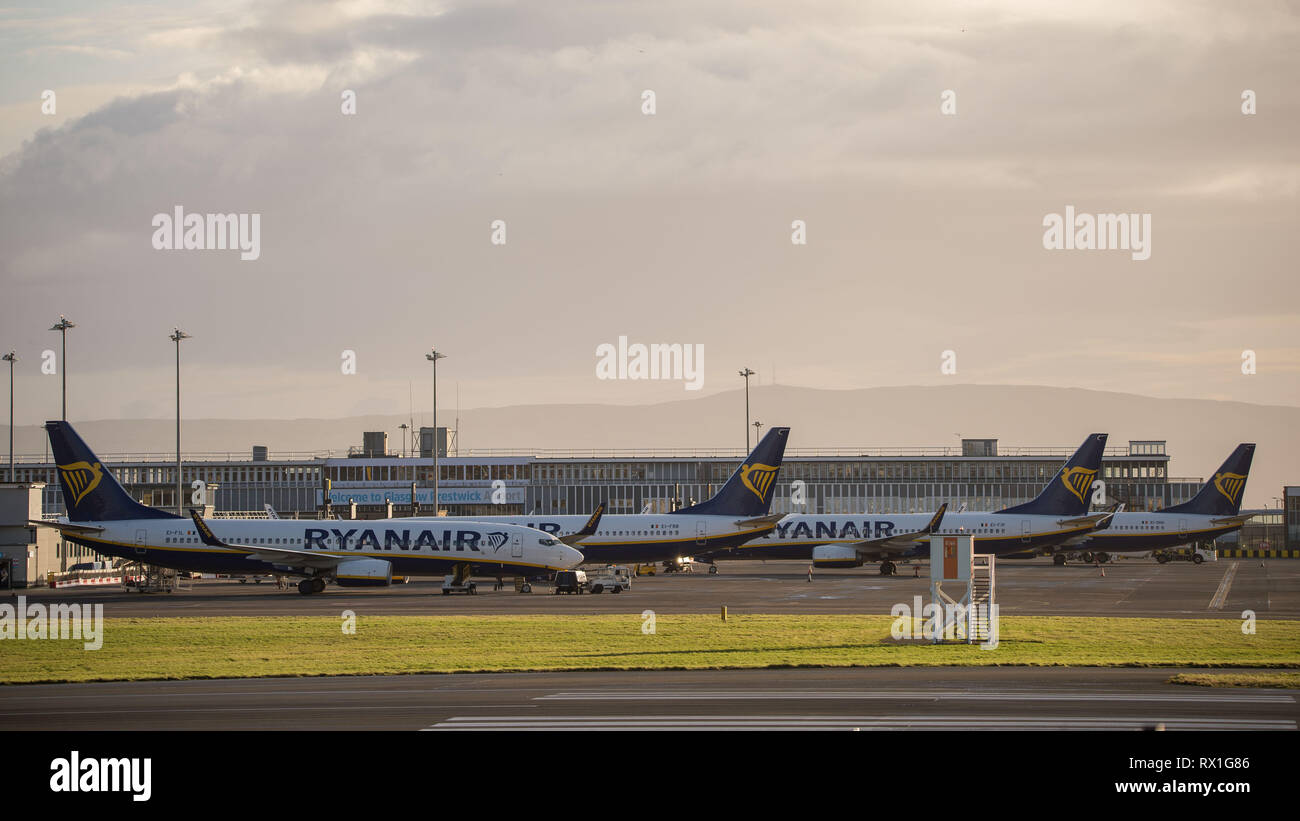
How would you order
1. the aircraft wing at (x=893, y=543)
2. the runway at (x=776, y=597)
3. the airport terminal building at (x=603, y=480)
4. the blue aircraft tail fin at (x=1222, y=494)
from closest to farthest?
the runway at (x=776, y=597), the aircraft wing at (x=893, y=543), the blue aircraft tail fin at (x=1222, y=494), the airport terminal building at (x=603, y=480)

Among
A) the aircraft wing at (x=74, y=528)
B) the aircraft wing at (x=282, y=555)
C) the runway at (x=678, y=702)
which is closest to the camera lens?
the runway at (x=678, y=702)

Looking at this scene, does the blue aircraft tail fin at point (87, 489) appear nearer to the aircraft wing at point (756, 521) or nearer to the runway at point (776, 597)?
the runway at point (776, 597)

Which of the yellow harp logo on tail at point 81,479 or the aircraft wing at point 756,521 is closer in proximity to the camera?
the yellow harp logo on tail at point 81,479

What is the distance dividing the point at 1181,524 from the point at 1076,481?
20.8 metres

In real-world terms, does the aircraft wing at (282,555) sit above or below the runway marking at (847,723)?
below

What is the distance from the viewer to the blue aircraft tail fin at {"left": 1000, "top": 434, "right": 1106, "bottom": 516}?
100m

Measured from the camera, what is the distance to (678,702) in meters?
29.5

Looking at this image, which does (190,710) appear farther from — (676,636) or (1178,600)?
(1178,600)

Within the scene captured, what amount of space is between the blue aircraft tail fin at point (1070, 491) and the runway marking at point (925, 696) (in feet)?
236

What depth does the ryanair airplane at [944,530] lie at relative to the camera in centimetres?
9938

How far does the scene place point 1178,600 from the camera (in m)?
67.2

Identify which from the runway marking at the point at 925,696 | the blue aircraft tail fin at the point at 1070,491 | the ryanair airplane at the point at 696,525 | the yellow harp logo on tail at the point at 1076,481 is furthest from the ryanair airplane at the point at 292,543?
the yellow harp logo on tail at the point at 1076,481

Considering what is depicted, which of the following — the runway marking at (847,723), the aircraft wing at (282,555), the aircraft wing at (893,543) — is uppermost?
the runway marking at (847,723)

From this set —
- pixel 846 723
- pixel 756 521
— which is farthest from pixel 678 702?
pixel 756 521
